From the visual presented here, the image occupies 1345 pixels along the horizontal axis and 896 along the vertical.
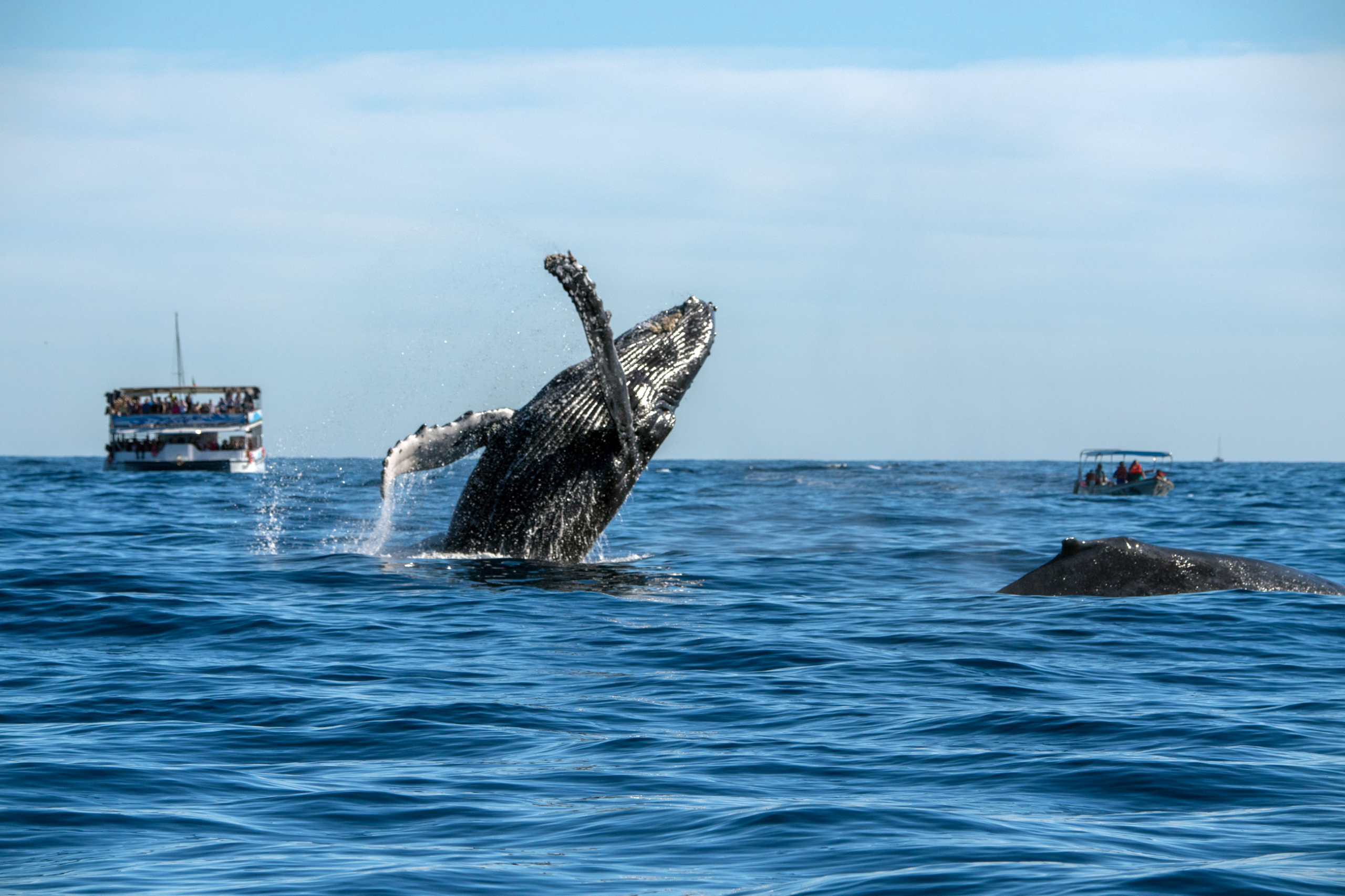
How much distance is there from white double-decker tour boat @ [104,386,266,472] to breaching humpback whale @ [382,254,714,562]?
6946 centimetres

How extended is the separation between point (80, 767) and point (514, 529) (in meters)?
7.39

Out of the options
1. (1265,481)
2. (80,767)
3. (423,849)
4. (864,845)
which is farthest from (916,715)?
(1265,481)

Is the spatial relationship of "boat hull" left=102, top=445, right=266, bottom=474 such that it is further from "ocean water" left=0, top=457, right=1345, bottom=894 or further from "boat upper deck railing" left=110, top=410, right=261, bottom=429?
"ocean water" left=0, top=457, right=1345, bottom=894

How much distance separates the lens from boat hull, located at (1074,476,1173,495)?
54406 millimetres

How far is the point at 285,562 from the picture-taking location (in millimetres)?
16828

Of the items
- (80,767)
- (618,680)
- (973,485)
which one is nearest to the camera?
(80,767)

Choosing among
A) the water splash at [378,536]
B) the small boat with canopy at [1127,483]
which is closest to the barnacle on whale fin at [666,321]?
the water splash at [378,536]

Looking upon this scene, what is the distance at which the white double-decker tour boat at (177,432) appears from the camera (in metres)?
80.8

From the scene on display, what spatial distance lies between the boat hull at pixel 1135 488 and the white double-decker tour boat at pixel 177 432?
1811 inches

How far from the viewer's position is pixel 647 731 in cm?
841

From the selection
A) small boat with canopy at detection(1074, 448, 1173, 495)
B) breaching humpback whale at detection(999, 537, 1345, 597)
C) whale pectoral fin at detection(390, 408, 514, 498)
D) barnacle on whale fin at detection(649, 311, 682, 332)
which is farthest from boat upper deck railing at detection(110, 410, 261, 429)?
breaching humpback whale at detection(999, 537, 1345, 597)

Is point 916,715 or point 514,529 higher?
point 514,529

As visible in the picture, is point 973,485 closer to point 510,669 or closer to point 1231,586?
point 1231,586

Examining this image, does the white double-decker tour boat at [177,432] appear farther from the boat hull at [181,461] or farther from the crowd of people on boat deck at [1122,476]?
the crowd of people on boat deck at [1122,476]
